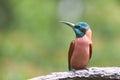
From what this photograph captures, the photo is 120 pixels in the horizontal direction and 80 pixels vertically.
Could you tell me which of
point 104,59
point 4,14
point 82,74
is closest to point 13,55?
point 104,59

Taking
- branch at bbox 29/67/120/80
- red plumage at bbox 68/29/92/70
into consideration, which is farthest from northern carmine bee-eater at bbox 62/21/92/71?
branch at bbox 29/67/120/80

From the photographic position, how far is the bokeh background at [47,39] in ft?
13.4

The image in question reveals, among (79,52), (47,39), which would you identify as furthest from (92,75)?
(47,39)

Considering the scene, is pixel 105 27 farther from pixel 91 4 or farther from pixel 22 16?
pixel 22 16

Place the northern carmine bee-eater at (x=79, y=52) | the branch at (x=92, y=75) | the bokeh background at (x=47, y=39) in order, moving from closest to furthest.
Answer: the branch at (x=92, y=75)
the northern carmine bee-eater at (x=79, y=52)
the bokeh background at (x=47, y=39)

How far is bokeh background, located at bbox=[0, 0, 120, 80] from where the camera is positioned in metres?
4.07

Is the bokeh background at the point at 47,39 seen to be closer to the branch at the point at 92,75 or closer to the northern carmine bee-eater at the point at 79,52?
the northern carmine bee-eater at the point at 79,52

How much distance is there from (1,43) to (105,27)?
829 mm

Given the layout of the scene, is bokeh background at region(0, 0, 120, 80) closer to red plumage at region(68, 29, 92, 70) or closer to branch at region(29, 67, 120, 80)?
red plumage at region(68, 29, 92, 70)

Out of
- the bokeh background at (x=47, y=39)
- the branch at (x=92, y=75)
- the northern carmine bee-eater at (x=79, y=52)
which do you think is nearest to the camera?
the branch at (x=92, y=75)

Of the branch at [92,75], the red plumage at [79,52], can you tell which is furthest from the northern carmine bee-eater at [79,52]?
the branch at [92,75]

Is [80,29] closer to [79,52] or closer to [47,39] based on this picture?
[79,52]

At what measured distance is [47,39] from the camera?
4.22 metres

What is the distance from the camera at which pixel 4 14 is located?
5.03 metres
